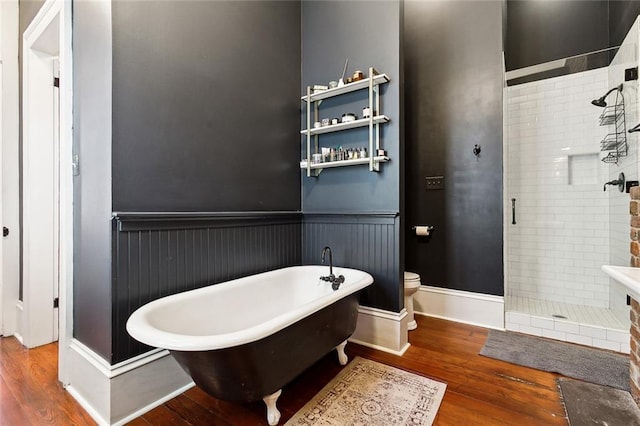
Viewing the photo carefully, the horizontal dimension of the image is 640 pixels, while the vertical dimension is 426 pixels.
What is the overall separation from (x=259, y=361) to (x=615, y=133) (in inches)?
134

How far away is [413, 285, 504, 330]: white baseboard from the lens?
260 centimetres

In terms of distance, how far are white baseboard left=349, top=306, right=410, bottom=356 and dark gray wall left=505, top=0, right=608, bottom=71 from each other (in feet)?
10.1

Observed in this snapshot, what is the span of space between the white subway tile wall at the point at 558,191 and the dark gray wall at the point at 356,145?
1.48 m

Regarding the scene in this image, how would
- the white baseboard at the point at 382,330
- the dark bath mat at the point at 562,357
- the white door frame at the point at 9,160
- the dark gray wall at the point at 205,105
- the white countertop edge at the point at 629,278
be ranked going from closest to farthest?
the white countertop edge at the point at 629,278, the dark gray wall at the point at 205,105, the dark bath mat at the point at 562,357, the white baseboard at the point at 382,330, the white door frame at the point at 9,160

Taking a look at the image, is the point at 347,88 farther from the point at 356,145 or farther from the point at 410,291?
the point at 410,291

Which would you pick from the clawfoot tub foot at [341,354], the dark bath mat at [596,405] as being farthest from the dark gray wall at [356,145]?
the dark bath mat at [596,405]

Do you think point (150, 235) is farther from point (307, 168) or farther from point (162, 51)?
point (307, 168)

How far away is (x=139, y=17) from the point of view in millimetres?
1563

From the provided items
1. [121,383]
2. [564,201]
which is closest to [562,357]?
[564,201]

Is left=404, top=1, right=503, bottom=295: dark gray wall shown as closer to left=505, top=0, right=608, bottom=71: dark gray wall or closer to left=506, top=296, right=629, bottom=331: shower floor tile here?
left=506, top=296, right=629, bottom=331: shower floor tile

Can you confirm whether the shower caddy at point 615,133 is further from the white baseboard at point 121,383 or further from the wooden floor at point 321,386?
the white baseboard at point 121,383

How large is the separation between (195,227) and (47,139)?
1517 mm

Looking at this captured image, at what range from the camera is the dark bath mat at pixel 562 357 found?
181 cm

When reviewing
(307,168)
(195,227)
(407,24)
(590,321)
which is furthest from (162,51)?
(590,321)
